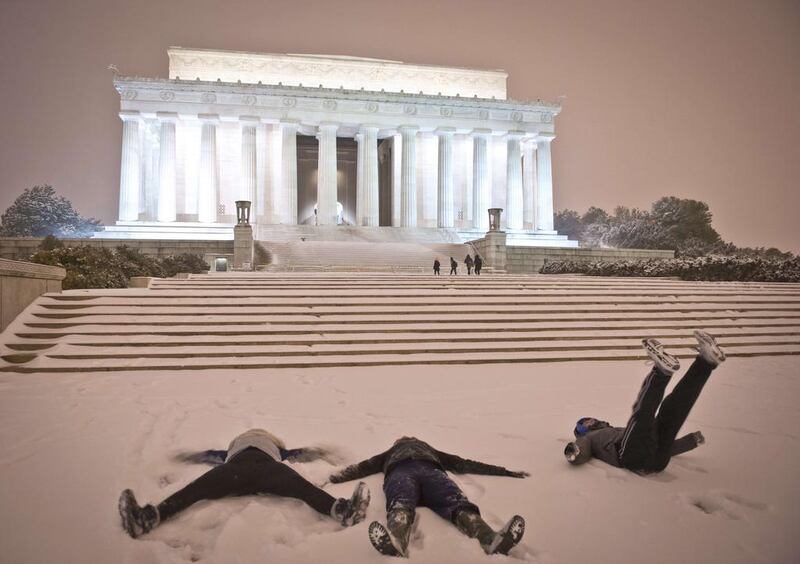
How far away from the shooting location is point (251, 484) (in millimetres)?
3598

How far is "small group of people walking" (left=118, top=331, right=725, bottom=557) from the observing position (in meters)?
3.11

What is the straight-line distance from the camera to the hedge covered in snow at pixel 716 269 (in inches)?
838

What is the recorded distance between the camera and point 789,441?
511cm

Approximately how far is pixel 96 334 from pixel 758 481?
10.3 meters

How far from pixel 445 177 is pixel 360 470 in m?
39.5

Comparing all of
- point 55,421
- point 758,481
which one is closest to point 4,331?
point 55,421

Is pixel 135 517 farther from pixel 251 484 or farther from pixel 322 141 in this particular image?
pixel 322 141

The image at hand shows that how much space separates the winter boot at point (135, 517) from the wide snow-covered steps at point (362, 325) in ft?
19.2

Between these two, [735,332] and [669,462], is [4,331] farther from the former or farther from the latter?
[735,332]

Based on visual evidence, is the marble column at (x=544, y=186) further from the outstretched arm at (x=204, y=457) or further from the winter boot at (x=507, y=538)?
the winter boot at (x=507, y=538)

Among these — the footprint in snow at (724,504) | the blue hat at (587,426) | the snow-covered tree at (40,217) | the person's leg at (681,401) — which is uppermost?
the snow-covered tree at (40,217)

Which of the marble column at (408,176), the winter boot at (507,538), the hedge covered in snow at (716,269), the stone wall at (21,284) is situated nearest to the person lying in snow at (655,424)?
the winter boot at (507,538)

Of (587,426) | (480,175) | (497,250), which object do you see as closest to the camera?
(587,426)

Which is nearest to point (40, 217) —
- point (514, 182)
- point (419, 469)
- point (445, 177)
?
point (445, 177)
